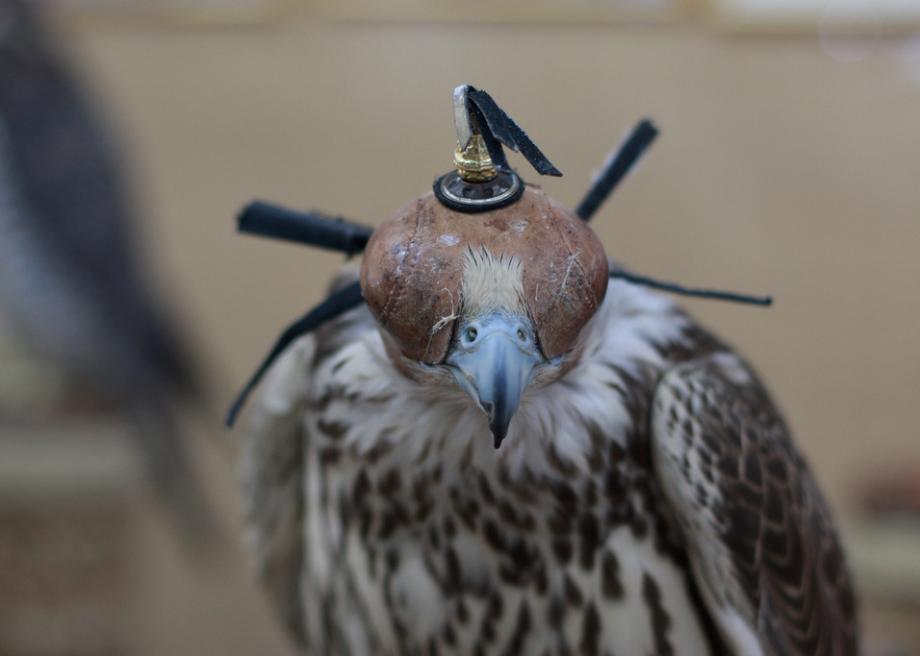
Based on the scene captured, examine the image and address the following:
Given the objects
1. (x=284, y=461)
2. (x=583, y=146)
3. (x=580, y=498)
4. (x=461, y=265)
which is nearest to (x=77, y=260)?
(x=583, y=146)

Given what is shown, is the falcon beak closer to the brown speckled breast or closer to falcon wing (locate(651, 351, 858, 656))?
the brown speckled breast

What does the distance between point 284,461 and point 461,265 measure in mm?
632

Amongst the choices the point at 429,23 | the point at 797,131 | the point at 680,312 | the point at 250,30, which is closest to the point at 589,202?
the point at 680,312

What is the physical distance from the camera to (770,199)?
4.26 m

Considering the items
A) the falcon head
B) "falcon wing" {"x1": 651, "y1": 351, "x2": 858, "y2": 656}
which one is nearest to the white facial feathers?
the falcon head

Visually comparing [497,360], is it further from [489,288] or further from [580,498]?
[580,498]

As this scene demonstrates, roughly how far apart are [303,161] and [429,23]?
2.53ft

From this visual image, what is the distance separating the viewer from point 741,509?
1.16m

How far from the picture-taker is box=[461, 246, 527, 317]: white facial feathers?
872 millimetres

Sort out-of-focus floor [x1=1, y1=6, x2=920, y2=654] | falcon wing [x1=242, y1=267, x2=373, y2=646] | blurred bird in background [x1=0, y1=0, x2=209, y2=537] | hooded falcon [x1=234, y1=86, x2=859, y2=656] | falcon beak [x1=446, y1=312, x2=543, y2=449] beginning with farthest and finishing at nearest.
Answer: out-of-focus floor [x1=1, y1=6, x2=920, y2=654] < blurred bird in background [x1=0, y1=0, x2=209, y2=537] < falcon wing [x1=242, y1=267, x2=373, y2=646] < hooded falcon [x1=234, y1=86, x2=859, y2=656] < falcon beak [x1=446, y1=312, x2=543, y2=449]

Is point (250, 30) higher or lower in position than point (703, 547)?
lower

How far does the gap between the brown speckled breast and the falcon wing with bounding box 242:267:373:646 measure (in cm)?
32

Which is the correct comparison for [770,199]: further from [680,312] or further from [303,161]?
[680,312]

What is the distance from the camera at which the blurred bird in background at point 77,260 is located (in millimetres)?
3336
